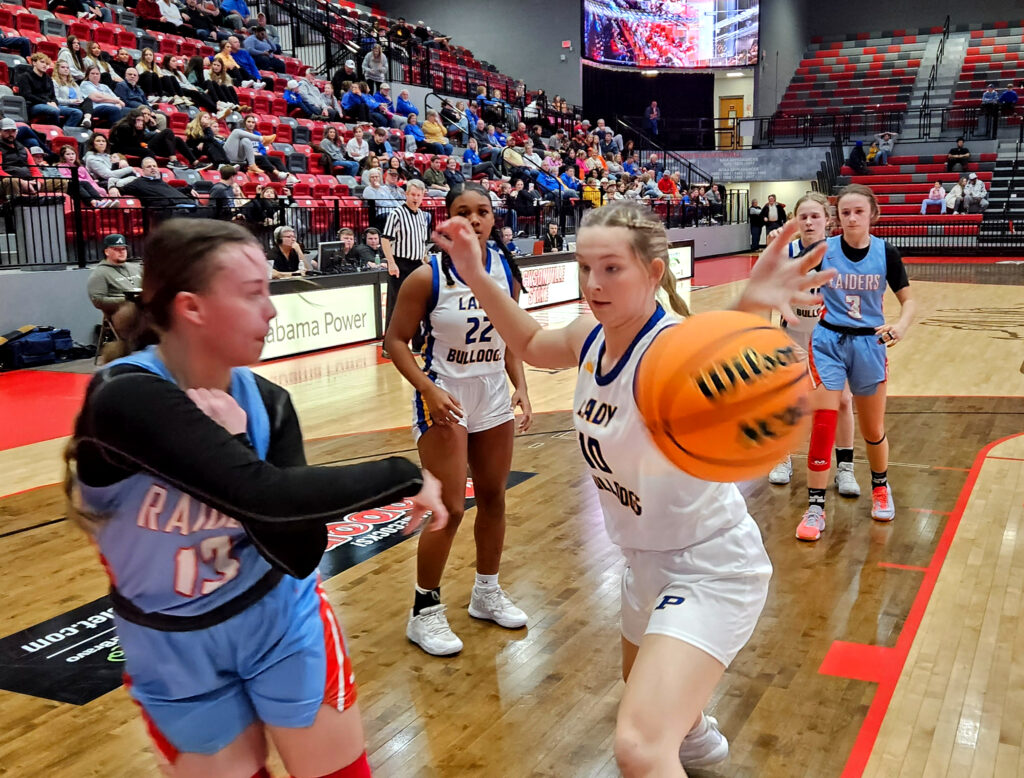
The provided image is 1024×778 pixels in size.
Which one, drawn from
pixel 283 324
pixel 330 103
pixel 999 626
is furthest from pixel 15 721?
pixel 330 103

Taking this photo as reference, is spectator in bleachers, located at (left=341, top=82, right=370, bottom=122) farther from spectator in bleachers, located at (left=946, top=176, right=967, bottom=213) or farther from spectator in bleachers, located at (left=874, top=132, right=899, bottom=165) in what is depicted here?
spectator in bleachers, located at (left=874, top=132, right=899, bottom=165)

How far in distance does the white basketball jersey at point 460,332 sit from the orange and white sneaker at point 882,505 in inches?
104

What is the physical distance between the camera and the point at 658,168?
96.6ft

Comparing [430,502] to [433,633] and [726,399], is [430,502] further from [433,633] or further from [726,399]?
[433,633]

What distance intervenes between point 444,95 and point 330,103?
5.28m

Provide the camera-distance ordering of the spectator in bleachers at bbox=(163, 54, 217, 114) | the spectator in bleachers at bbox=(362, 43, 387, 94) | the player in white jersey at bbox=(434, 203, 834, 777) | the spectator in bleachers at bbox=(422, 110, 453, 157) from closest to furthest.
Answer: the player in white jersey at bbox=(434, 203, 834, 777) → the spectator in bleachers at bbox=(163, 54, 217, 114) → the spectator in bleachers at bbox=(422, 110, 453, 157) → the spectator in bleachers at bbox=(362, 43, 387, 94)

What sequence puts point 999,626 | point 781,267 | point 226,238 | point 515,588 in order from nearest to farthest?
point 226,238 < point 781,267 < point 999,626 < point 515,588

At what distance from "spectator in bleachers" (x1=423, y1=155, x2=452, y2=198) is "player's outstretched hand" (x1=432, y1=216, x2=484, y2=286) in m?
13.4

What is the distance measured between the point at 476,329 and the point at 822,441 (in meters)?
2.39

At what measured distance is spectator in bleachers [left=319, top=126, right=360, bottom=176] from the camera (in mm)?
15664

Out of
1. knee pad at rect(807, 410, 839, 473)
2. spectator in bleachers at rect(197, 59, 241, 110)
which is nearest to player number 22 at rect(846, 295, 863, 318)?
knee pad at rect(807, 410, 839, 473)

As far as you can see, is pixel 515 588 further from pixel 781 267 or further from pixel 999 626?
pixel 781 267

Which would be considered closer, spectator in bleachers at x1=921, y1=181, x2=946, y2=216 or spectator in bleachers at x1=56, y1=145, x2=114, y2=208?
Result: spectator in bleachers at x1=56, y1=145, x2=114, y2=208

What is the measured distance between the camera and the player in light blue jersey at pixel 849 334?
5156mm
